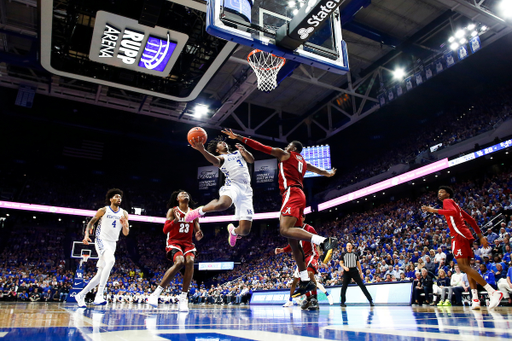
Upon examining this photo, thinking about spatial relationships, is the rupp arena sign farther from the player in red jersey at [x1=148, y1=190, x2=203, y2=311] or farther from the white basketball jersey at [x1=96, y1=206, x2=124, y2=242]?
the player in red jersey at [x1=148, y1=190, x2=203, y2=311]

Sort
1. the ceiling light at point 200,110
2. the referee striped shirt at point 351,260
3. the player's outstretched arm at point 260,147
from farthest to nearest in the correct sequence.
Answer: the ceiling light at point 200,110, the referee striped shirt at point 351,260, the player's outstretched arm at point 260,147

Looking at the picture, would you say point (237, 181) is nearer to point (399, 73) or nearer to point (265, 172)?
point (399, 73)

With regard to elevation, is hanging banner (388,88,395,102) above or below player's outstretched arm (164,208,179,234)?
above

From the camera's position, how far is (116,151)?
2800 centimetres

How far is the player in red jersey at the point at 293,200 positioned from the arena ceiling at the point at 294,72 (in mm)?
7303

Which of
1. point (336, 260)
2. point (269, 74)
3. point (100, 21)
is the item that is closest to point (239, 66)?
point (269, 74)

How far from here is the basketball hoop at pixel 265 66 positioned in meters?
11.1

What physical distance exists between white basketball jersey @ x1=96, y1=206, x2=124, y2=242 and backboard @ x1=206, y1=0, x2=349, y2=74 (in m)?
3.73

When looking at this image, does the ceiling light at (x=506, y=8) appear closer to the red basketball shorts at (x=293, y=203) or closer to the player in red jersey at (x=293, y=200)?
the player in red jersey at (x=293, y=200)

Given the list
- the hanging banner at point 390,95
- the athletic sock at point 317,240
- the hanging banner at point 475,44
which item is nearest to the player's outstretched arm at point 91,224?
the athletic sock at point 317,240

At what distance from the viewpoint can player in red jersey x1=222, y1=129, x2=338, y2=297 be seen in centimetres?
449

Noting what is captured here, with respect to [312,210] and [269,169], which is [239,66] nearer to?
[269,169]

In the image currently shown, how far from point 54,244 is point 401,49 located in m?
25.3

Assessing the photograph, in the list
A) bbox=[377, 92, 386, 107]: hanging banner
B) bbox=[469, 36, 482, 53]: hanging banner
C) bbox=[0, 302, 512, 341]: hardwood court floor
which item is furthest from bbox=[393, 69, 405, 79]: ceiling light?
bbox=[0, 302, 512, 341]: hardwood court floor
